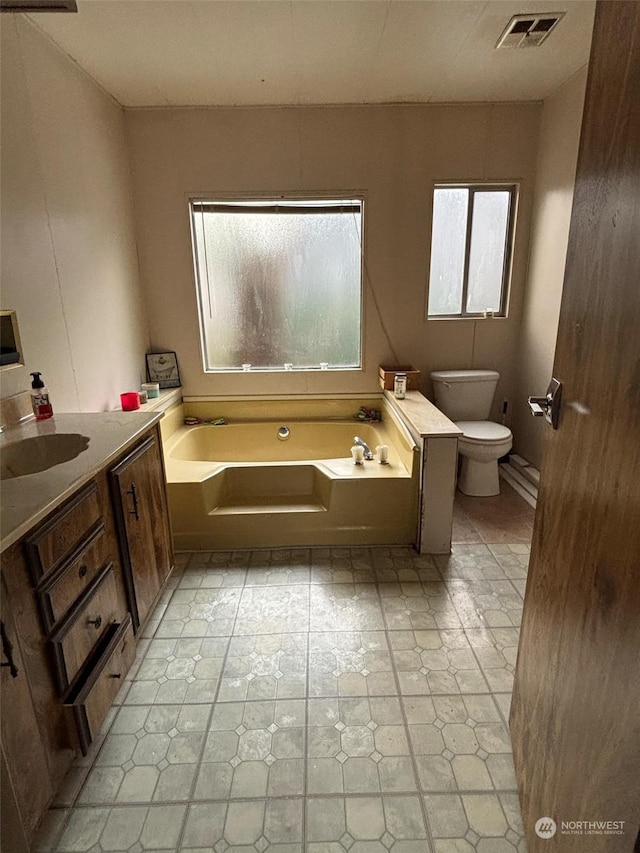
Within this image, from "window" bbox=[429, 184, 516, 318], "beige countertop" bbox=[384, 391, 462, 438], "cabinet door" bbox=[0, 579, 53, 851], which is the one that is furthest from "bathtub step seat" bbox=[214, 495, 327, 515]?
"window" bbox=[429, 184, 516, 318]

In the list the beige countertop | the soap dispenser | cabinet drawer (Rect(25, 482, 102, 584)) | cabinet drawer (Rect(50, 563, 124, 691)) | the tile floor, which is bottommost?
the tile floor

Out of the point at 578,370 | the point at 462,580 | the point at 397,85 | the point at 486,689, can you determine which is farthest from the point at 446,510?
the point at 397,85

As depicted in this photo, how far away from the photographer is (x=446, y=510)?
2.35 meters

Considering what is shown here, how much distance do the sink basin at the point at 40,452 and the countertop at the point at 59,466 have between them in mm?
24

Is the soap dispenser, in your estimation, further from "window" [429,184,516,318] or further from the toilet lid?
"window" [429,184,516,318]

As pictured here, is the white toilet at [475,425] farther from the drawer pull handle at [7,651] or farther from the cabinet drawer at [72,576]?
the drawer pull handle at [7,651]

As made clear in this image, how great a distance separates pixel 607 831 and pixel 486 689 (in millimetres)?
962

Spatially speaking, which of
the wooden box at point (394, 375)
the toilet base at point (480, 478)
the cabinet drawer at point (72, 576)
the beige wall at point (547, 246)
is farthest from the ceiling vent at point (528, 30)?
the cabinet drawer at point (72, 576)

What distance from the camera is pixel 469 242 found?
3.17m

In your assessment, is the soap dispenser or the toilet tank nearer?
the soap dispenser

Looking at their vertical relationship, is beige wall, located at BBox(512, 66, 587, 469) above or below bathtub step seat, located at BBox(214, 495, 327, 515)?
above

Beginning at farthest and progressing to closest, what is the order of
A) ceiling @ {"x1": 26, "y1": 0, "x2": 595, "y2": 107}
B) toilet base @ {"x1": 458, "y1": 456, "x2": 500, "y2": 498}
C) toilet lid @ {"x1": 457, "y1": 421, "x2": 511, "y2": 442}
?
toilet base @ {"x1": 458, "y1": 456, "x2": 500, "y2": 498}
toilet lid @ {"x1": 457, "y1": 421, "x2": 511, "y2": 442}
ceiling @ {"x1": 26, "y1": 0, "x2": 595, "y2": 107}

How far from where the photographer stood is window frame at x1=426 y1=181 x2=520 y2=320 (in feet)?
10.1

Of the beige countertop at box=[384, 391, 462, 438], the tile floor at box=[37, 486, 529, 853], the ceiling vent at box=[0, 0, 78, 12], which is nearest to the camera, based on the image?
the tile floor at box=[37, 486, 529, 853]
